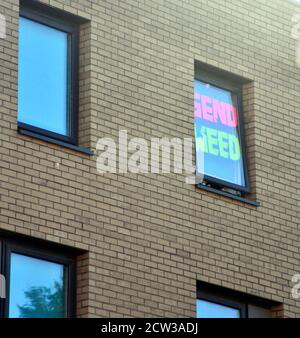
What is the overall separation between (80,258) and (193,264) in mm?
1708

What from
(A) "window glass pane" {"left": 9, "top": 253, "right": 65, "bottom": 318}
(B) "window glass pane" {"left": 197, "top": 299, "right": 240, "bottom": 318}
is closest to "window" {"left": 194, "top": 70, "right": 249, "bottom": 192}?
(B) "window glass pane" {"left": 197, "top": 299, "right": 240, "bottom": 318}

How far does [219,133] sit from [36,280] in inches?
161

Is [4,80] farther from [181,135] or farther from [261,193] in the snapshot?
[261,193]

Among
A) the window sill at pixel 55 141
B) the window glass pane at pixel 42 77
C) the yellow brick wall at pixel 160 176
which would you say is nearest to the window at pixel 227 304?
the yellow brick wall at pixel 160 176

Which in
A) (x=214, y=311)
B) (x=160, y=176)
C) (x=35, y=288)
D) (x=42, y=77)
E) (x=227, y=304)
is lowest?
(x=35, y=288)

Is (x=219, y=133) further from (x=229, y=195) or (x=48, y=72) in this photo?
(x=48, y=72)

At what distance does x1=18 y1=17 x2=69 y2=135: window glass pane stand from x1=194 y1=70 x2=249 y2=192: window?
218cm

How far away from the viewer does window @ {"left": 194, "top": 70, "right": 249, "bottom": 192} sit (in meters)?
19.1

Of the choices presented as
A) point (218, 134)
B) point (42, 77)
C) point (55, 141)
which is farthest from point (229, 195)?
point (42, 77)

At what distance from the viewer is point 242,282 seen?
18.5 m

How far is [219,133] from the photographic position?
19.5 m

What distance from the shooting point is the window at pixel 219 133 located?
19.1m
